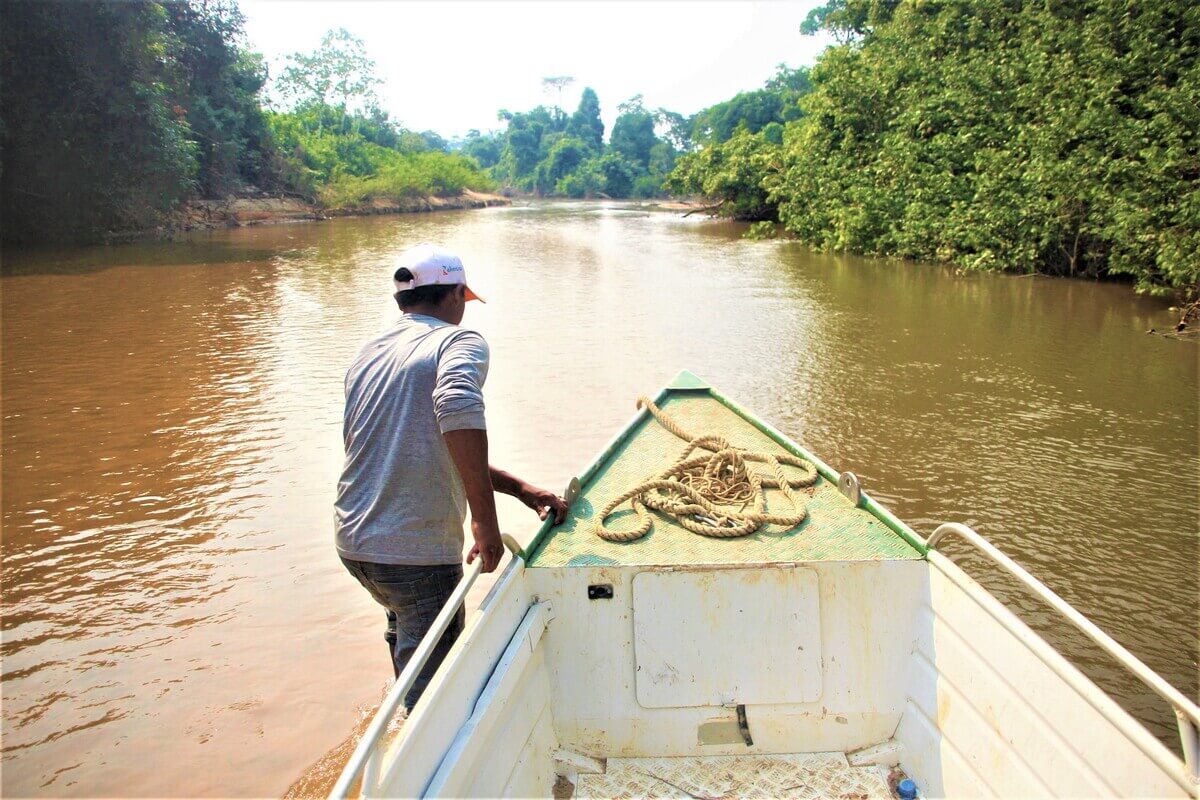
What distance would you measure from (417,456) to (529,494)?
67 centimetres

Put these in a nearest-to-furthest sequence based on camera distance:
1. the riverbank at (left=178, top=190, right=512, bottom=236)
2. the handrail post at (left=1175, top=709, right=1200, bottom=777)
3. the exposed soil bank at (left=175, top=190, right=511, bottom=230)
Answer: the handrail post at (left=1175, top=709, right=1200, bottom=777)
the riverbank at (left=178, top=190, right=512, bottom=236)
the exposed soil bank at (left=175, top=190, right=511, bottom=230)

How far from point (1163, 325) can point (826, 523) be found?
8698 mm

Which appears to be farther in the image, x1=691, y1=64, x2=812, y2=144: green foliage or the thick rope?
x1=691, y1=64, x2=812, y2=144: green foliage

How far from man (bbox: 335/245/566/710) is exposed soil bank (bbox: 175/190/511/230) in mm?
23436

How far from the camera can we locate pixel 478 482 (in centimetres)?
211

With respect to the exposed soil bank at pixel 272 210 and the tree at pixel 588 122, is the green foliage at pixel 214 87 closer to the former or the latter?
the exposed soil bank at pixel 272 210

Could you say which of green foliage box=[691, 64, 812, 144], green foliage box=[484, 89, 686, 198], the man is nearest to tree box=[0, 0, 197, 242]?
the man

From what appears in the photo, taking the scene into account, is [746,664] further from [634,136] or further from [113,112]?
[634,136]

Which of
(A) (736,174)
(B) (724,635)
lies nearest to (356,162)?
(A) (736,174)

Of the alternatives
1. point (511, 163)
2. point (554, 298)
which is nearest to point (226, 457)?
point (554, 298)

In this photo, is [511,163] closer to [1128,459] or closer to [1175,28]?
[1175,28]

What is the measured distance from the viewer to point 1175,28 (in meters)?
10.5

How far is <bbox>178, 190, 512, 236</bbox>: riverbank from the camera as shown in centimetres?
2473

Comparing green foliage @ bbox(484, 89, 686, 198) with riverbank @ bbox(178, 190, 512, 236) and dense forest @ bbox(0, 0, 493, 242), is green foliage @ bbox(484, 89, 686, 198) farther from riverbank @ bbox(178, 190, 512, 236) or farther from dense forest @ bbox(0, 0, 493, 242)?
dense forest @ bbox(0, 0, 493, 242)
